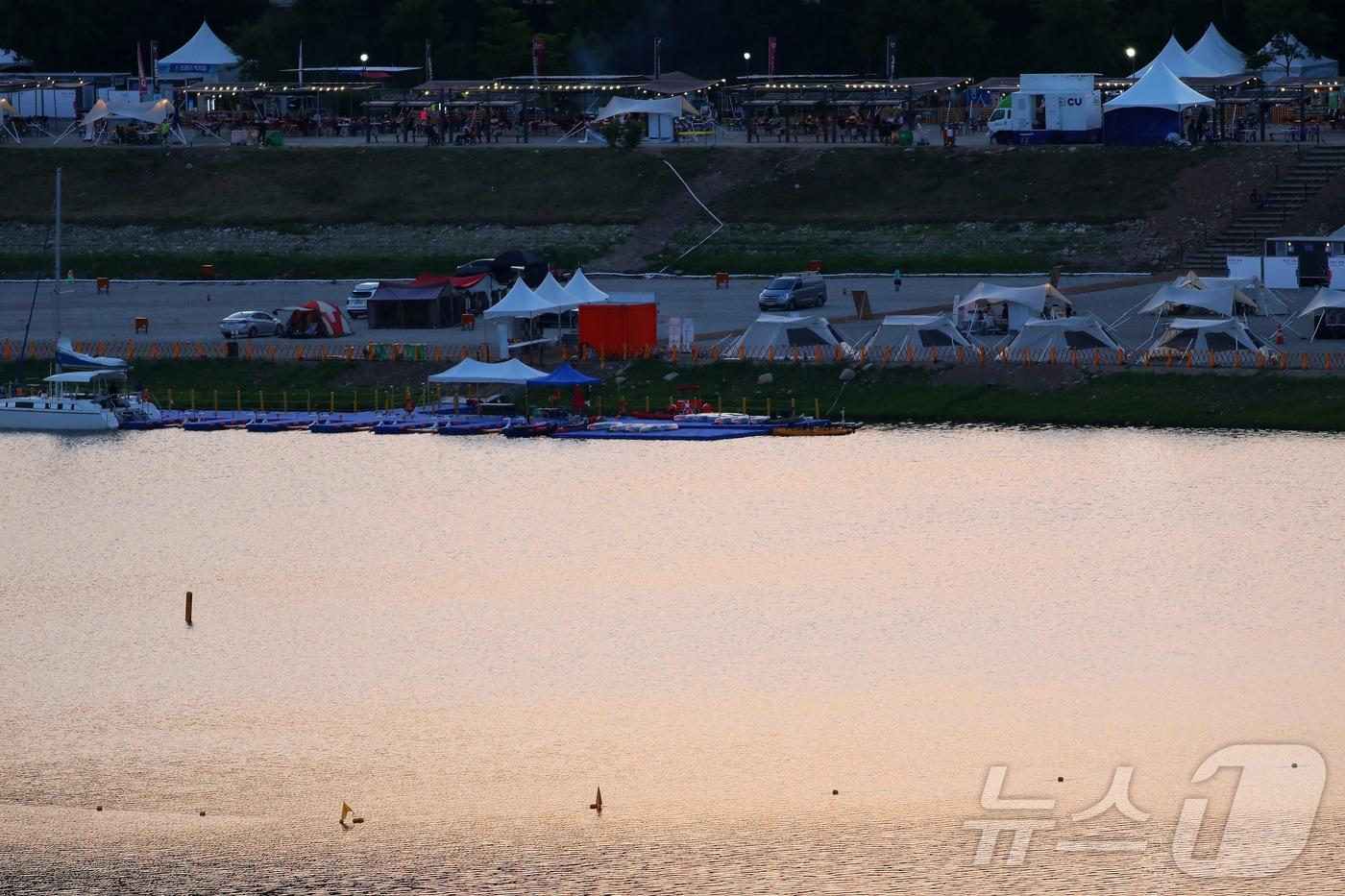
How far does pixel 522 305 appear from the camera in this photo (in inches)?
3548

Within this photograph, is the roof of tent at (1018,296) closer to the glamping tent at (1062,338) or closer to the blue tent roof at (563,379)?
the glamping tent at (1062,338)

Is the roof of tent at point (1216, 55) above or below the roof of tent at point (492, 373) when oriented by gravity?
above

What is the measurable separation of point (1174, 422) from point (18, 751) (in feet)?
143

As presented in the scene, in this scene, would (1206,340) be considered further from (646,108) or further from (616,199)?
(646,108)

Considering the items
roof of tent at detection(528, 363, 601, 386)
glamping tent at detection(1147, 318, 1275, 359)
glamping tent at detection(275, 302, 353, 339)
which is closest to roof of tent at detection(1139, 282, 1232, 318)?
glamping tent at detection(1147, 318, 1275, 359)

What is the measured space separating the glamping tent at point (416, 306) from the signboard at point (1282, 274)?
108 feet

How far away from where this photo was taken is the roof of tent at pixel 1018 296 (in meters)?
87.9

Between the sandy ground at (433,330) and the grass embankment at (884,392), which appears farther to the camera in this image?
the sandy ground at (433,330)

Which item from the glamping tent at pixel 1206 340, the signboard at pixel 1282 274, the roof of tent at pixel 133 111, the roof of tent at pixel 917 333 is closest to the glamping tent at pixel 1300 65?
the signboard at pixel 1282 274

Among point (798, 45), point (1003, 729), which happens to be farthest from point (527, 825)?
point (798, 45)

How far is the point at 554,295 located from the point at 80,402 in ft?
60.5

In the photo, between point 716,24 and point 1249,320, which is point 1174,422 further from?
point 716,24

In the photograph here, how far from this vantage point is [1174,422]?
259ft

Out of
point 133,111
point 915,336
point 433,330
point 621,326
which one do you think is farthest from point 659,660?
point 133,111
